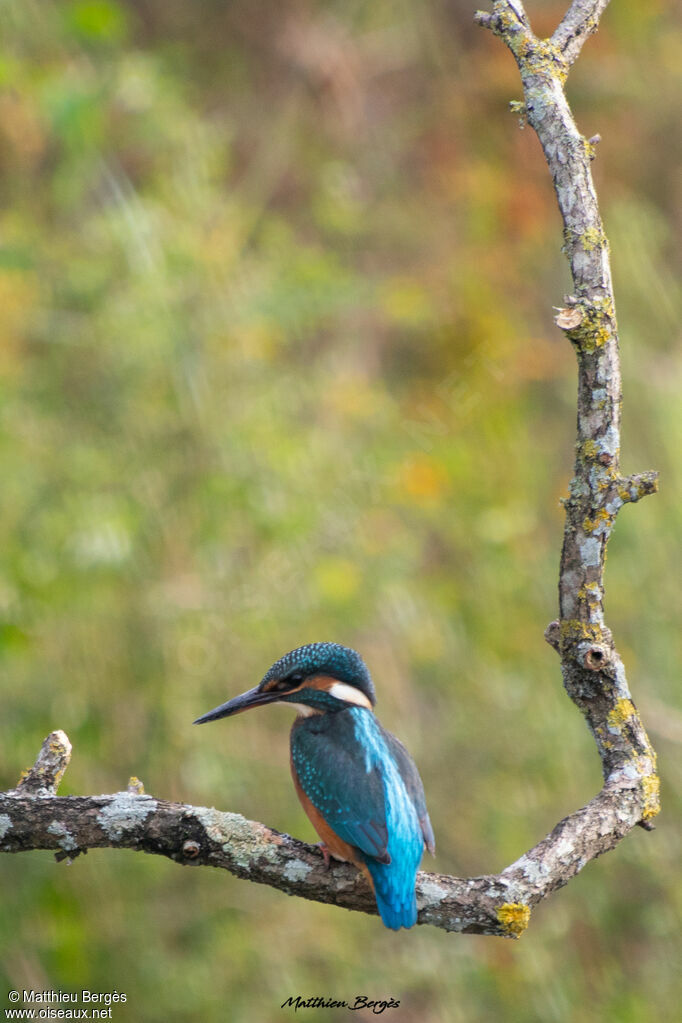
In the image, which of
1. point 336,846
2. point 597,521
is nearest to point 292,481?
point 336,846

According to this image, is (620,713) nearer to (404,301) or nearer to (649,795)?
(649,795)

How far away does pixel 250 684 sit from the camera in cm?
395

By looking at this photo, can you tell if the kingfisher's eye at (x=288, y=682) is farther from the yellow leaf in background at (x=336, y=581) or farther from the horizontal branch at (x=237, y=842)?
the yellow leaf in background at (x=336, y=581)

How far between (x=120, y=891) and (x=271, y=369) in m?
2.07

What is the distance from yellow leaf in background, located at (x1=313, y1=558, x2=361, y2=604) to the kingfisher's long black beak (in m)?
1.64

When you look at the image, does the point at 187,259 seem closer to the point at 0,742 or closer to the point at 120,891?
the point at 0,742

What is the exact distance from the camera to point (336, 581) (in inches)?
155

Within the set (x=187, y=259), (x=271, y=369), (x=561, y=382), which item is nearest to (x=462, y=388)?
(x=561, y=382)

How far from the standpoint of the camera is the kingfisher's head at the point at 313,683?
2246 millimetres

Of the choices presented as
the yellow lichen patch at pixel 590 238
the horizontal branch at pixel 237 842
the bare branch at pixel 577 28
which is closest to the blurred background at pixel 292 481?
the horizontal branch at pixel 237 842

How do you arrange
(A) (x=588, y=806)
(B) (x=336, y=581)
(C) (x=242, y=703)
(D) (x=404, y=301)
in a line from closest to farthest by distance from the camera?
(A) (x=588, y=806), (C) (x=242, y=703), (B) (x=336, y=581), (D) (x=404, y=301)

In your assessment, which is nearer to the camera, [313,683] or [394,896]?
[394,896]

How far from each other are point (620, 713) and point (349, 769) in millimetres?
565

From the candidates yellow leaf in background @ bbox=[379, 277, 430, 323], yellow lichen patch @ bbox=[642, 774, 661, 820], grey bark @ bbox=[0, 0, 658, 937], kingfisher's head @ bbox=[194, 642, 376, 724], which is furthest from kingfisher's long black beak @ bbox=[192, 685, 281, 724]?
yellow leaf in background @ bbox=[379, 277, 430, 323]
